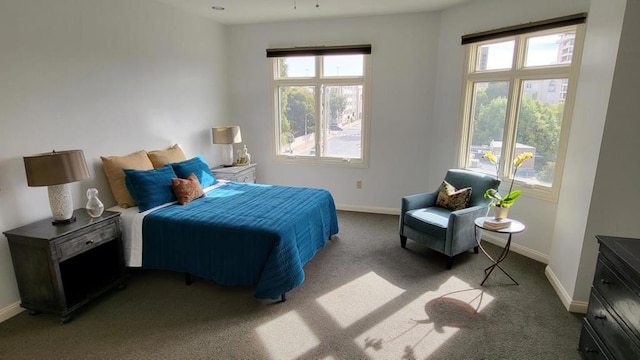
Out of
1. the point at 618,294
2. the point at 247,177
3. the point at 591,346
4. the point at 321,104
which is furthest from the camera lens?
the point at 321,104

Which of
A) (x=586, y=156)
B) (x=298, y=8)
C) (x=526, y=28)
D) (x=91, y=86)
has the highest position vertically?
(x=298, y=8)

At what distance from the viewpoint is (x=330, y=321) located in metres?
2.58

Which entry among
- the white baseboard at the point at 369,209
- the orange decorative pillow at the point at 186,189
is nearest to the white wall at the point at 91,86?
the orange decorative pillow at the point at 186,189

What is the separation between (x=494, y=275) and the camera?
3.23 metres

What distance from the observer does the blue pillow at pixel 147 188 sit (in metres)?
3.13

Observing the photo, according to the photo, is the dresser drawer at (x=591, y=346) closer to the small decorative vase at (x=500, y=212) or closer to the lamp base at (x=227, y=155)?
the small decorative vase at (x=500, y=212)

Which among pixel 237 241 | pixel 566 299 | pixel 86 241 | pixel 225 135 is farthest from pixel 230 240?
pixel 566 299

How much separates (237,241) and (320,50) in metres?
3.10

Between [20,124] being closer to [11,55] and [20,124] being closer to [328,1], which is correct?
[11,55]

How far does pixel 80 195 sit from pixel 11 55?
1201 mm

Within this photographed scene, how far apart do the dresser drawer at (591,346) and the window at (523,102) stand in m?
1.56

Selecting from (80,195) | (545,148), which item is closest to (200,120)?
(80,195)

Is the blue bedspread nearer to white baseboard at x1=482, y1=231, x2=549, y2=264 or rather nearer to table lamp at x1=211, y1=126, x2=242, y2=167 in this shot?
table lamp at x1=211, y1=126, x2=242, y2=167

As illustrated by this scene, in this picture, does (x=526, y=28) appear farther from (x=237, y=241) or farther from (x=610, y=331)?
(x=237, y=241)
